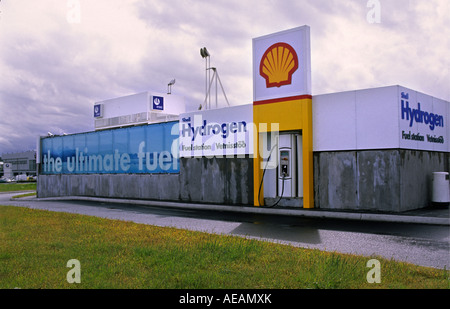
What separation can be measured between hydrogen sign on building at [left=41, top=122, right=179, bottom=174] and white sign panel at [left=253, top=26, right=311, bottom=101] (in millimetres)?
5675

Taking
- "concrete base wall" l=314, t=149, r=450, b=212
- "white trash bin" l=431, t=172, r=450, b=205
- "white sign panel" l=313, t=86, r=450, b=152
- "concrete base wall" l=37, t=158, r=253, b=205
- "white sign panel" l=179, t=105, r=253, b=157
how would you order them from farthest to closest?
1. "concrete base wall" l=37, t=158, r=253, b=205
2. "white sign panel" l=179, t=105, r=253, b=157
3. "white trash bin" l=431, t=172, r=450, b=205
4. "white sign panel" l=313, t=86, r=450, b=152
5. "concrete base wall" l=314, t=149, r=450, b=212

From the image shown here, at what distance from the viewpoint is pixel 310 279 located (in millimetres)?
5582

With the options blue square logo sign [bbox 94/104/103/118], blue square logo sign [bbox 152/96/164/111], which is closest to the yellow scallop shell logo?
blue square logo sign [bbox 152/96/164/111]

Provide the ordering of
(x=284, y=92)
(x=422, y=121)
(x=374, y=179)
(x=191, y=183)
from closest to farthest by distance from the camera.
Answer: (x=374, y=179), (x=422, y=121), (x=284, y=92), (x=191, y=183)

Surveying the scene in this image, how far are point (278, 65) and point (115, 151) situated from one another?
479 inches

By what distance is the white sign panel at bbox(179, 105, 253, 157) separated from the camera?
57.2ft

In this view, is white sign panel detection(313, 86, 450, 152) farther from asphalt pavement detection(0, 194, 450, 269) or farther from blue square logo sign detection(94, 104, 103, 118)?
blue square logo sign detection(94, 104, 103, 118)

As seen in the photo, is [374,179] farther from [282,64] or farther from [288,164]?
[282,64]

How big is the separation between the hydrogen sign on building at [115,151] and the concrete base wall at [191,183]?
0.52m

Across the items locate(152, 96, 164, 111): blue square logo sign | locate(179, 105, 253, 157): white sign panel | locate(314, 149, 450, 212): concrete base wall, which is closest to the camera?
locate(314, 149, 450, 212): concrete base wall

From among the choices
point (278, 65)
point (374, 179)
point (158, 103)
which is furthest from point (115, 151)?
point (374, 179)

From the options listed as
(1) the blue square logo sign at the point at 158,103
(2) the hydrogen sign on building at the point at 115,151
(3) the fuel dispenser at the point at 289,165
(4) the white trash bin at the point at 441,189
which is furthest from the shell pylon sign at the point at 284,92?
(1) the blue square logo sign at the point at 158,103

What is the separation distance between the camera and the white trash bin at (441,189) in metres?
14.5

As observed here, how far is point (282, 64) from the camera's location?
16203mm
